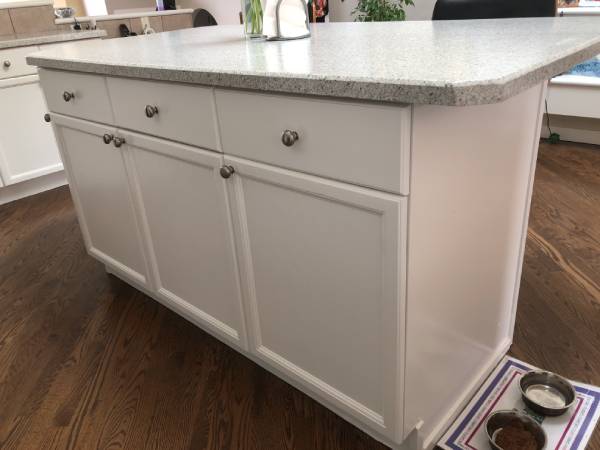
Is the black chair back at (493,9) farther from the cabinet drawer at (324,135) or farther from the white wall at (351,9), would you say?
the white wall at (351,9)

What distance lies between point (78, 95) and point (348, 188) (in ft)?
3.64

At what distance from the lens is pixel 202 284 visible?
4.85 feet

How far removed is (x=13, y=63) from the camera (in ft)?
8.87

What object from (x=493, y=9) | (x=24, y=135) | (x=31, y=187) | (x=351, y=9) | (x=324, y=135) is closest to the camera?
(x=324, y=135)

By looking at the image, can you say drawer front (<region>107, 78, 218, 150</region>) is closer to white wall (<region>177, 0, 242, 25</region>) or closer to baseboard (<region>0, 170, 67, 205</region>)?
baseboard (<region>0, 170, 67, 205</region>)

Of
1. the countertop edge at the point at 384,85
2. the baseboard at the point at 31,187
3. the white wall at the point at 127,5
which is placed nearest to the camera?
the countertop edge at the point at 384,85

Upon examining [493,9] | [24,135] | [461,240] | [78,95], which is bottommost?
[24,135]

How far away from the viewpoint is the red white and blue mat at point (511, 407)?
47.8 inches

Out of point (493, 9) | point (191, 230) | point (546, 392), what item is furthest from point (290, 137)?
point (493, 9)

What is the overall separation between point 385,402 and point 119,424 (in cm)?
74

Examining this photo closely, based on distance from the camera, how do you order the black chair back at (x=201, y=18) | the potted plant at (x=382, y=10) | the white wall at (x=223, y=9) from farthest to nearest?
the white wall at (x=223, y=9), the black chair back at (x=201, y=18), the potted plant at (x=382, y=10)

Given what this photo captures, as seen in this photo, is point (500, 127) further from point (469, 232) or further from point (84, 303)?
point (84, 303)

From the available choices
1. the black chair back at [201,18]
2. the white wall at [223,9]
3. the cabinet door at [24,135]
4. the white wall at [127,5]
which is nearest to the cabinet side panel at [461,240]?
the cabinet door at [24,135]

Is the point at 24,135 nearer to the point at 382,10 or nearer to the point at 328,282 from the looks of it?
the point at 382,10
